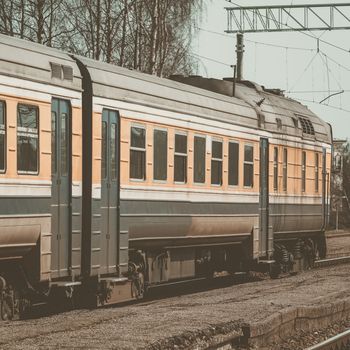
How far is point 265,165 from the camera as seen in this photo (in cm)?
2377

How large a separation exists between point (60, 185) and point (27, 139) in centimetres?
99

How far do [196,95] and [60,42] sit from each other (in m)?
18.3

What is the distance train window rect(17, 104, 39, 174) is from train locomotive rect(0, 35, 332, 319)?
0.02 meters

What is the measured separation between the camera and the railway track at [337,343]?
13.8 m

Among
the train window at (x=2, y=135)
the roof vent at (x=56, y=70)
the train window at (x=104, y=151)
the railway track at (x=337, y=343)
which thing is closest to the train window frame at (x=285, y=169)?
the train window at (x=104, y=151)

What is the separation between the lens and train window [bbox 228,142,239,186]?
71.5 ft

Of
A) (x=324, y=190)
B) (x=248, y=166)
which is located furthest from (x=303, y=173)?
(x=248, y=166)

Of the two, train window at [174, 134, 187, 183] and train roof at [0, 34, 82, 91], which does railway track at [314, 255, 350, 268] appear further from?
train roof at [0, 34, 82, 91]

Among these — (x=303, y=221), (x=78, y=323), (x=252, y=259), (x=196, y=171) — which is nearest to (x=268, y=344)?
(x=78, y=323)

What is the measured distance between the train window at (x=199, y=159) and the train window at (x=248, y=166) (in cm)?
210

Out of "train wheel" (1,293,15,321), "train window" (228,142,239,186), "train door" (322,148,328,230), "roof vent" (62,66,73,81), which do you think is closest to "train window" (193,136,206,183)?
"train window" (228,142,239,186)

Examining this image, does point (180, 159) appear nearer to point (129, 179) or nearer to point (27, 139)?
point (129, 179)

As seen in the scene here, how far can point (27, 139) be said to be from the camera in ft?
49.7

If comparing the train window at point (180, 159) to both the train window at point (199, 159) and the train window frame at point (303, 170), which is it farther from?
the train window frame at point (303, 170)
